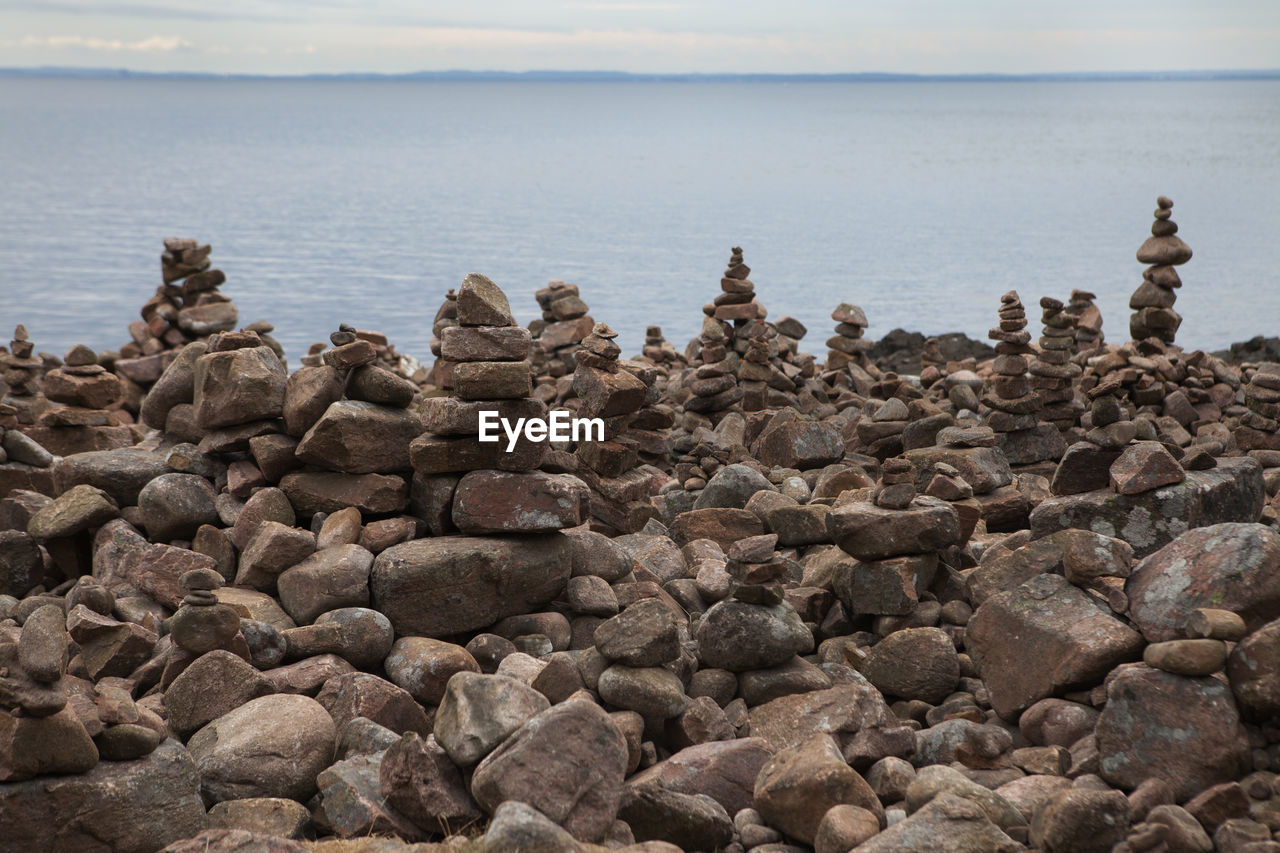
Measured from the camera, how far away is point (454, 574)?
32.0ft

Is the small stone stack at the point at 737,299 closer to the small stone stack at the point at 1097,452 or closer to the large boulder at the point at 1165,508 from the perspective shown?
the small stone stack at the point at 1097,452

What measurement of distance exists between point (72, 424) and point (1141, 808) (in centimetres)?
1543

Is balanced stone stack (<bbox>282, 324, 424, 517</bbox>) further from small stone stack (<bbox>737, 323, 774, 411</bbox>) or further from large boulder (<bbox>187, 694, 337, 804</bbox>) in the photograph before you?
small stone stack (<bbox>737, 323, 774, 411</bbox>)

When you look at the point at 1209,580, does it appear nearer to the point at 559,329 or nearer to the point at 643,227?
the point at 559,329

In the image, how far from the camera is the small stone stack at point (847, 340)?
21516 mm

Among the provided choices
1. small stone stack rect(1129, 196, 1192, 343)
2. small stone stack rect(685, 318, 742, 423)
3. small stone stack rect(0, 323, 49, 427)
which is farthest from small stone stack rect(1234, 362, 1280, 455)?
small stone stack rect(0, 323, 49, 427)

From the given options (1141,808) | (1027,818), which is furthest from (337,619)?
(1141,808)

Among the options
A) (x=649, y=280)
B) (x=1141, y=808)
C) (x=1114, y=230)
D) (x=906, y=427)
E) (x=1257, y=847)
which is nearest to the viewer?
(x=1257, y=847)

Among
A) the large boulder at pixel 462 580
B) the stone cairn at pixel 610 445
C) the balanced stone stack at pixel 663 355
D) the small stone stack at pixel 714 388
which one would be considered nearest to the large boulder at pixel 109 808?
the large boulder at pixel 462 580

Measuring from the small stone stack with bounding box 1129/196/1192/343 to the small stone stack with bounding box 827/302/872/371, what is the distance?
4.64 metres

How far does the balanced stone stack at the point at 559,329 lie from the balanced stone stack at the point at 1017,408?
8528 mm

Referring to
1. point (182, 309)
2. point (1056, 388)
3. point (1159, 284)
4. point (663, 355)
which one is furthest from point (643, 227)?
point (1056, 388)

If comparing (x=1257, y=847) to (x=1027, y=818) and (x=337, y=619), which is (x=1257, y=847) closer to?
(x=1027, y=818)

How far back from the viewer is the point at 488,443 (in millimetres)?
10055
